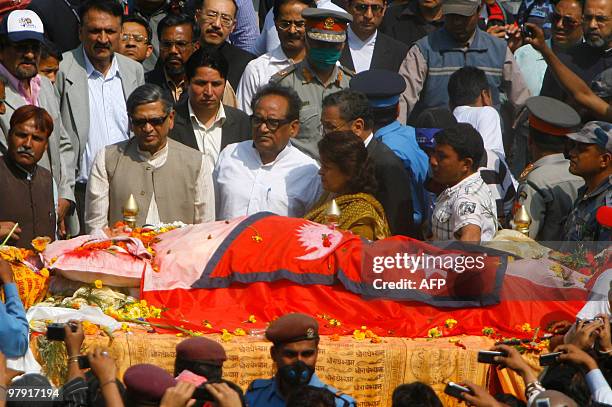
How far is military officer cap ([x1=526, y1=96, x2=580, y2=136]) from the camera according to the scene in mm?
9680

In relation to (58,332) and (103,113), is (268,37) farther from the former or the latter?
(58,332)

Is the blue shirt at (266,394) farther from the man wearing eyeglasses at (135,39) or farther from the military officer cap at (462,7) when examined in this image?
the man wearing eyeglasses at (135,39)

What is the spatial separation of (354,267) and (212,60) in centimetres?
224

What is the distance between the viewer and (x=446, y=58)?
1095cm

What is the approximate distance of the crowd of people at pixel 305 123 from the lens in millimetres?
8953

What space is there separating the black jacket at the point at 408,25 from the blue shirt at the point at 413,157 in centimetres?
202

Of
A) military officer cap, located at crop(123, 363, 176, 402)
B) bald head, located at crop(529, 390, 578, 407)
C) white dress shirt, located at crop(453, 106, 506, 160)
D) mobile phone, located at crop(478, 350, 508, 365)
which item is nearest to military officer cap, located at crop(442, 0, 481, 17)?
white dress shirt, located at crop(453, 106, 506, 160)

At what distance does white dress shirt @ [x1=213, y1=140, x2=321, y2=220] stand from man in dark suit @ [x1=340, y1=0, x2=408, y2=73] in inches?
65.0

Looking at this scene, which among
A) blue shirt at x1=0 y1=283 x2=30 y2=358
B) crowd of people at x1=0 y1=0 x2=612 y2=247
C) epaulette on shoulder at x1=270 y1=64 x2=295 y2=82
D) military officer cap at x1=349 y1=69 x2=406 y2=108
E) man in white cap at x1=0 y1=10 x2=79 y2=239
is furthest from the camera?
epaulette on shoulder at x1=270 y1=64 x2=295 y2=82

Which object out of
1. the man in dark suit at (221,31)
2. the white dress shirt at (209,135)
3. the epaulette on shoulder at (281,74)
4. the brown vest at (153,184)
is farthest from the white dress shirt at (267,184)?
the man in dark suit at (221,31)

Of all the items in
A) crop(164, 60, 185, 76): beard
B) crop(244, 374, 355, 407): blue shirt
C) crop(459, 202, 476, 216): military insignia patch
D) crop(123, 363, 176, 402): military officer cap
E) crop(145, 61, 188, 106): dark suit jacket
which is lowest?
crop(244, 374, 355, 407): blue shirt

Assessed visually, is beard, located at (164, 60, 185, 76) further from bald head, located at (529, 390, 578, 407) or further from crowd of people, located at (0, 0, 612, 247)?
bald head, located at (529, 390, 578, 407)

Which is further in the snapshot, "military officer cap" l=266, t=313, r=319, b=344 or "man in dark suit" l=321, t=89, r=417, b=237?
"man in dark suit" l=321, t=89, r=417, b=237

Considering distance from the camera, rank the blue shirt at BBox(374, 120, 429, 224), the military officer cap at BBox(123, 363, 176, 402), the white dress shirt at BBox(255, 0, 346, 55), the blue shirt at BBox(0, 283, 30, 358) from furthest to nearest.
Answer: the white dress shirt at BBox(255, 0, 346, 55) → the blue shirt at BBox(374, 120, 429, 224) → the blue shirt at BBox(0, 283, 30, 358) → the military officer cap at BBox(123, 363, 176, 402)
